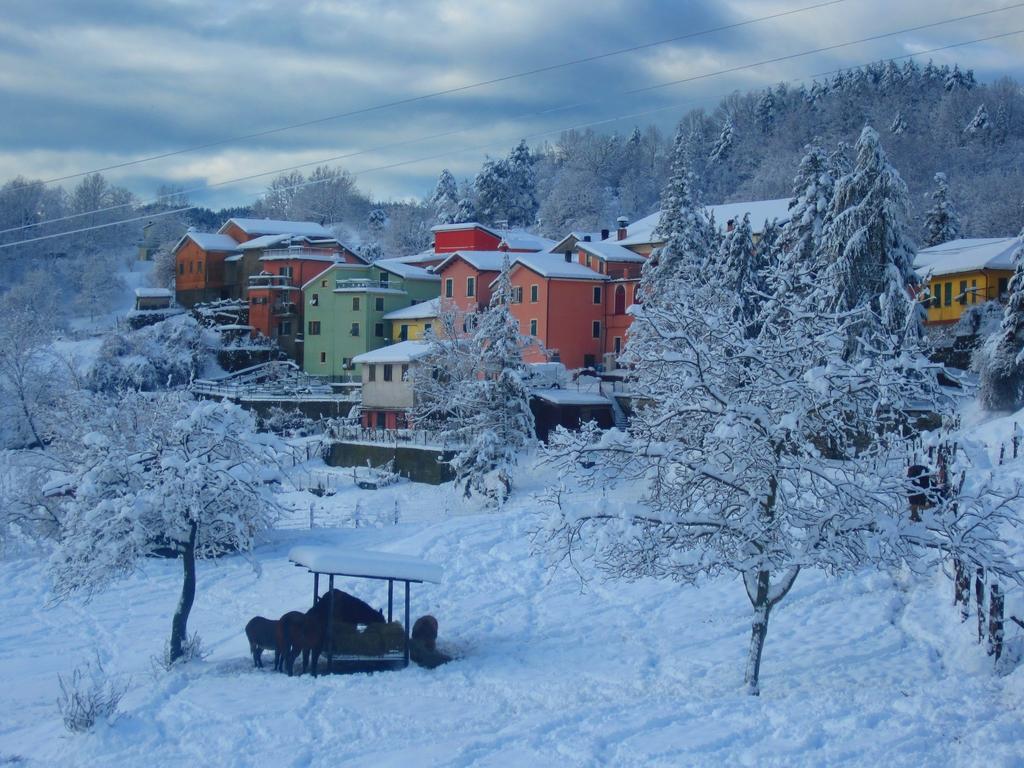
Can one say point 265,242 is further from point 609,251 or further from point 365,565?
point 365,565

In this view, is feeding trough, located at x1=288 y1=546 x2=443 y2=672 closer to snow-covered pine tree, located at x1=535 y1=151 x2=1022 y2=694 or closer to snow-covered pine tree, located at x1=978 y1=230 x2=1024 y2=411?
snow-covered pine tree, located at x1=535 y1=151 x2=1022 y2=694

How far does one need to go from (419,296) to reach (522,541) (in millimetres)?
44878

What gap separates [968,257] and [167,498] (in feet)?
154

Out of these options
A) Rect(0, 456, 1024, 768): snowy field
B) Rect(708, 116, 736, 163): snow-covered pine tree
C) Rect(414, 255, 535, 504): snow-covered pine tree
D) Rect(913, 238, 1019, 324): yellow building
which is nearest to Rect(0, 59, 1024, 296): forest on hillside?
Rect(708, 116, 736, 163): snow-covered pine tree

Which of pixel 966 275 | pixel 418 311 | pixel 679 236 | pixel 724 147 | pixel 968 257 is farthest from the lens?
pixel 724 147

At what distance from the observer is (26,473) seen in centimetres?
3466

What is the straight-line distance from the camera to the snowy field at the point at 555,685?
38.5 feet

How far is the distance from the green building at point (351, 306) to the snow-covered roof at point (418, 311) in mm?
1064

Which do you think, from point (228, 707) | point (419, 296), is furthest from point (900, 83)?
point (228, 707)

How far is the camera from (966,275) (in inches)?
1975

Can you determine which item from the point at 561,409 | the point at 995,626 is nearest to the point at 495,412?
the point at 561,409

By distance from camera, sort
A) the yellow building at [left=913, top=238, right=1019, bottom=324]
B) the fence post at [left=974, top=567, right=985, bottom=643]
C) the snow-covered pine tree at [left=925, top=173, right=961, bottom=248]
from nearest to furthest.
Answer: the fence post at [left=974, top=567, right=985, bottom=643] < the yellow building at [left=913, top=238, right=1019, bottom=324] < the snow-covered pine tree at [left=925, top=173, right=961, bottom=248]

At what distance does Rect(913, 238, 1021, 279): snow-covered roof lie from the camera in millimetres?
48531

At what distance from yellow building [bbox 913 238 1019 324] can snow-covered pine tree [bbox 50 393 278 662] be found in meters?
39.8
